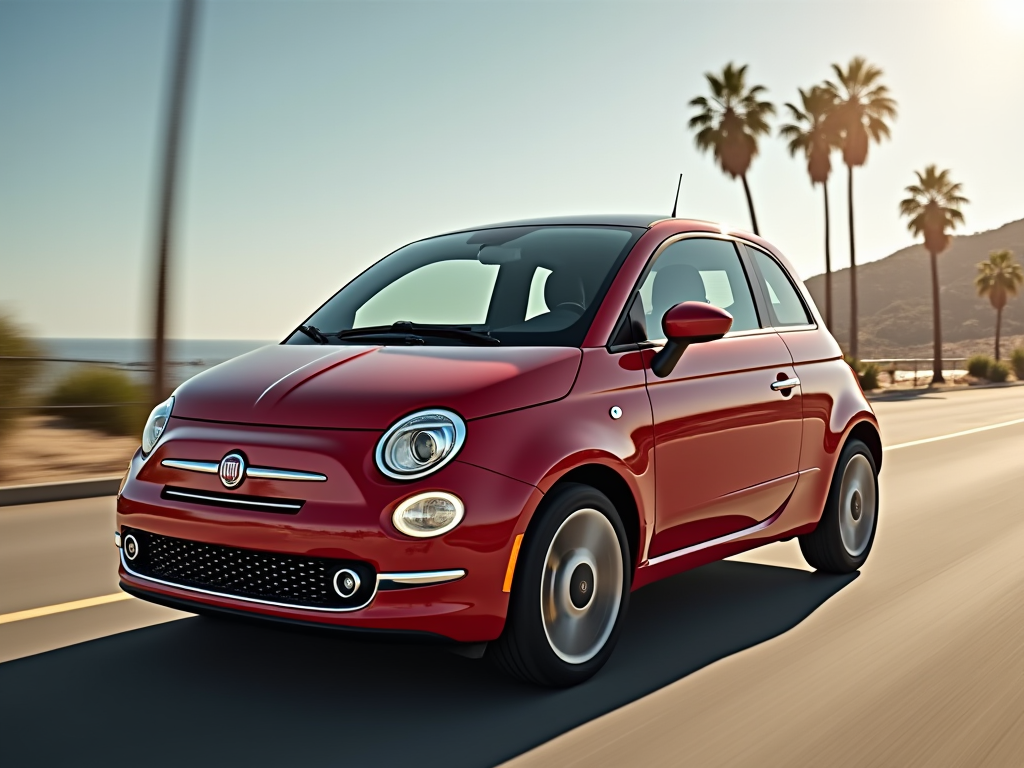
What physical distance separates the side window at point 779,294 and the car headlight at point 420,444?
2488mm

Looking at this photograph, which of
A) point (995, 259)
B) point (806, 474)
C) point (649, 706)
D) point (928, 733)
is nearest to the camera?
point (928, 733)

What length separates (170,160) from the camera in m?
12.9

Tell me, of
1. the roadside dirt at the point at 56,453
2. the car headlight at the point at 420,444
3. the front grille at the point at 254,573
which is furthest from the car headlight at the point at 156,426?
the roadside dirt at the point at 56,453

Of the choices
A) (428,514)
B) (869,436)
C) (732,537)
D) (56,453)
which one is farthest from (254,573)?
(56,453)

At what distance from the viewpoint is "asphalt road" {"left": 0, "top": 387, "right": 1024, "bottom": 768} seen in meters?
3.56

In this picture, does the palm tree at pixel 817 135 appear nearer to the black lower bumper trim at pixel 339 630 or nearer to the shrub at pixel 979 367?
the shrub at pixel 979 367

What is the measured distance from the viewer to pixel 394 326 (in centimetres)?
493

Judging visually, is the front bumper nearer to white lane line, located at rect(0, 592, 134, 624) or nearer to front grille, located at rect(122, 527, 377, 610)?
front grille, located at rect(122, 527, 377, 610)

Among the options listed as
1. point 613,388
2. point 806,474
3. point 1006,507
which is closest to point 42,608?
point 613,388

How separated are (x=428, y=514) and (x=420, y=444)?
23 cm

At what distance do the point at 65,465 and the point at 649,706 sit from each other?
326 inches

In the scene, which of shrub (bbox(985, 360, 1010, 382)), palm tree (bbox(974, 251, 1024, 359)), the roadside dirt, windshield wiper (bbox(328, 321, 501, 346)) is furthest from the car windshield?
palm tree (bbox(974, 251, 1024, 359))

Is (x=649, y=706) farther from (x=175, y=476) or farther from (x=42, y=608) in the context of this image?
(x=42, y=608)

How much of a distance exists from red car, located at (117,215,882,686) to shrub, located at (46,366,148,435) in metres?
8.05
